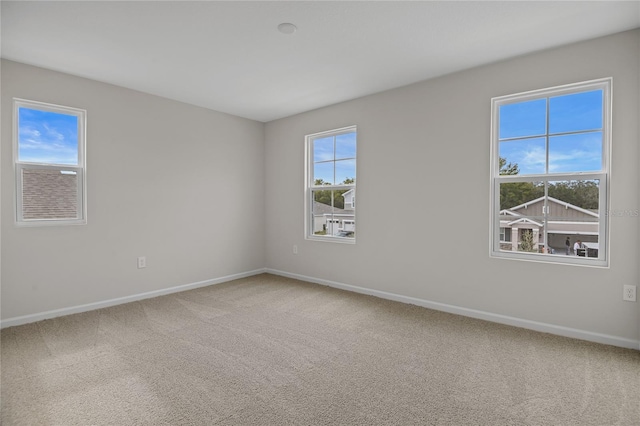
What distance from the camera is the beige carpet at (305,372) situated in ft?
5.84

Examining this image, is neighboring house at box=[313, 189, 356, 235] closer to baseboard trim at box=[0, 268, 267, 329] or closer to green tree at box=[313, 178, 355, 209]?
green tree at box=[313, 178, 355, 209]

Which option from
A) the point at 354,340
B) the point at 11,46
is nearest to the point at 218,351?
the point at 354,340

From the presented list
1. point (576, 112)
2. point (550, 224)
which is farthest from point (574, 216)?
point (576, 112)

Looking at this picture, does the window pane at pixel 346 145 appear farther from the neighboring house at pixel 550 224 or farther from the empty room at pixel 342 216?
the neighboring house at pixel 550 224

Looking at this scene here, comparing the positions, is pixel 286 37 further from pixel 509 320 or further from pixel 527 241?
pixel 509 320

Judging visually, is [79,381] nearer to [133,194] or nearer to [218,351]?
[218,351]

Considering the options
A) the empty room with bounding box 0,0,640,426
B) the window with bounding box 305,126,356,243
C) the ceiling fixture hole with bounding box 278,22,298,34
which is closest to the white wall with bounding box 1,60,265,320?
the empty room with bounding box 0,0,640,426

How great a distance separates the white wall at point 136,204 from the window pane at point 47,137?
0.42 ft

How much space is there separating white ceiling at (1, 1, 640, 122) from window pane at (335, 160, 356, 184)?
1066 mm

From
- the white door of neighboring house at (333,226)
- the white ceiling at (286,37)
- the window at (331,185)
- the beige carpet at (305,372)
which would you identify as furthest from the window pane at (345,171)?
the beige carpet at (305,372)

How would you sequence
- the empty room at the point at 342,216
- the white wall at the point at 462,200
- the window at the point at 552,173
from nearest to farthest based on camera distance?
the empty room at the point at 342,216
the white wall at the point at 462,200
the window at the point at 552,173

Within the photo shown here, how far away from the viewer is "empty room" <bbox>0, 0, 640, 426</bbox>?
6.75ft

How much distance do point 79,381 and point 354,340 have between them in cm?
194

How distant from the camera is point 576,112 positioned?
2.77 metres
